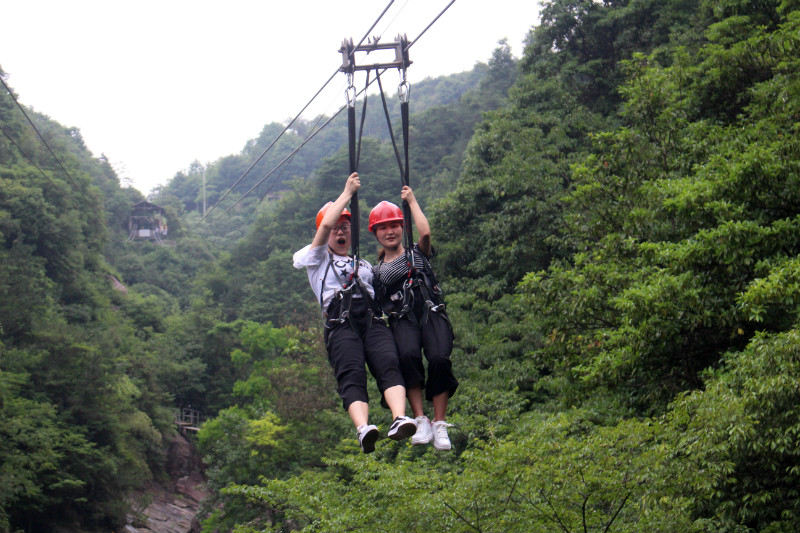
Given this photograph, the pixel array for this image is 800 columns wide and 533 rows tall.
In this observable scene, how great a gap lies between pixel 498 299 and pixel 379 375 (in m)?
13.8

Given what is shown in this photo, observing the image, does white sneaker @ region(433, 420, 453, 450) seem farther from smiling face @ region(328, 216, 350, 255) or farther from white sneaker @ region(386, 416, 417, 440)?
smiling face @ region(328, 216, 350, 255)

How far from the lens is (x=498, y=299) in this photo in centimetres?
1864

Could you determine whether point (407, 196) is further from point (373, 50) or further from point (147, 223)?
point (147, 223)

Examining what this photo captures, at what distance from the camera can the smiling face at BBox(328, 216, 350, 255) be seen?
5.36 m

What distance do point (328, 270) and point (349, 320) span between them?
0.40 metres

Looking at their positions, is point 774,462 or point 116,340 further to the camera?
point 116,340

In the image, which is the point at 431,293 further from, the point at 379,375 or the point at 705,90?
the point at 705,90

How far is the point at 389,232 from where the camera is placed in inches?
213

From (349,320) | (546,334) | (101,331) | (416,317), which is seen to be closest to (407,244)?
(416,317)

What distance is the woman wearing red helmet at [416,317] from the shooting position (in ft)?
17.1

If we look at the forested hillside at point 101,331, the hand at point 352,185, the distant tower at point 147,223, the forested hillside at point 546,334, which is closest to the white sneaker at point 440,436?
the hand at point 352,185

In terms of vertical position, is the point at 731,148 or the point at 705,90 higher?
the point at 705,90

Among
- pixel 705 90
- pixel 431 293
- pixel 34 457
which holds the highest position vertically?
pixel 705 90

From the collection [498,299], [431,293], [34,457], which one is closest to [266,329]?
[34,457]
